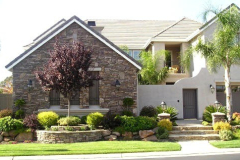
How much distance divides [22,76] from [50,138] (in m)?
5.20

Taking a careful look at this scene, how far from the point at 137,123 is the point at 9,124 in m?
6.53

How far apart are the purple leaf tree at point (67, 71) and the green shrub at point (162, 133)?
430 cm

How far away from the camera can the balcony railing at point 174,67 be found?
24.0m

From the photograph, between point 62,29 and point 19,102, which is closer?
point 19,102

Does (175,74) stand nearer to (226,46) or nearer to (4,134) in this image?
(226,46)

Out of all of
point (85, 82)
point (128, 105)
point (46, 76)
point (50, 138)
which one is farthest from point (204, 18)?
point (50, 138)

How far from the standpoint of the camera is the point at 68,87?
577 inches

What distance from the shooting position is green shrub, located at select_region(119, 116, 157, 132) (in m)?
14.7

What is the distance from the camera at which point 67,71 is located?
567 inches

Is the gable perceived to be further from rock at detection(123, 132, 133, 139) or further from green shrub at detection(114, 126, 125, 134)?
rock at detection(123, 132, 133, 139)

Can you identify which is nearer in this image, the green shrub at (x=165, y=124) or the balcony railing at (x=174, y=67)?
the green shrub at (x=165, y=124)

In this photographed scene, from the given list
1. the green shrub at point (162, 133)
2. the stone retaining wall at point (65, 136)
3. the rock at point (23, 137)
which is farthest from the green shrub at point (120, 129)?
the rock at point (23, 137)

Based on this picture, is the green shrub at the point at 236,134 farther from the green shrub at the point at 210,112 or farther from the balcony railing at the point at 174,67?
the balcony railing at the point at 174,67

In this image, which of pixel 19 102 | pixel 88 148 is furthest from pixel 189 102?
pixel 19 102
